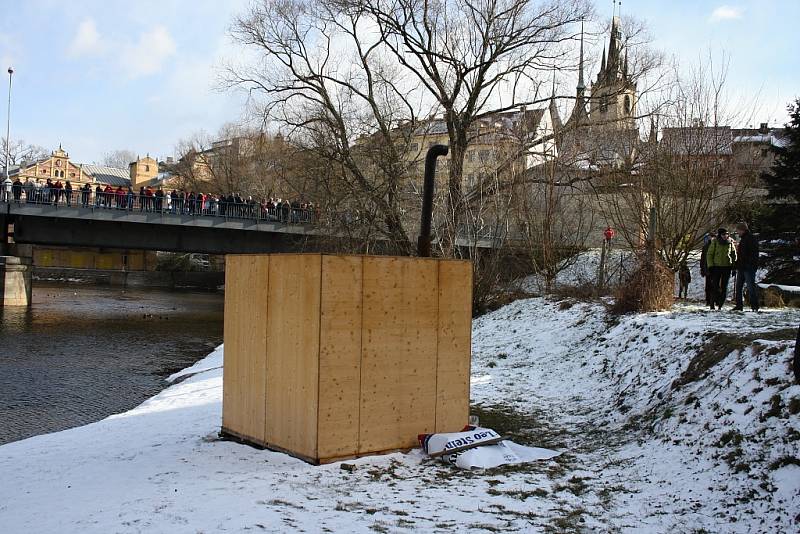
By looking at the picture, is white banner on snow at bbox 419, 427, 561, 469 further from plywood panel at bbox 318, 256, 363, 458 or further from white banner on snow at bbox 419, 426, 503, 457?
plywood panel at bbox 318, 256, 363, 458

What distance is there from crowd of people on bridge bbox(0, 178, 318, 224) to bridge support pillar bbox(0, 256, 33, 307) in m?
7.52

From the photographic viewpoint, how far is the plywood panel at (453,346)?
9.45m

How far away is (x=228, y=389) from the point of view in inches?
384

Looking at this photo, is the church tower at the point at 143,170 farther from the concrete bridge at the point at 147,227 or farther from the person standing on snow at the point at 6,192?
the person standing on snow at the point at 6,192

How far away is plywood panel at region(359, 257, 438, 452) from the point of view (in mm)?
8641

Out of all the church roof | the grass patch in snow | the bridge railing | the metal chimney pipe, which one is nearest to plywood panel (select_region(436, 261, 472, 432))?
the metal chimney pipe

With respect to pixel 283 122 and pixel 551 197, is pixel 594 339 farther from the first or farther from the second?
pixel 283 122

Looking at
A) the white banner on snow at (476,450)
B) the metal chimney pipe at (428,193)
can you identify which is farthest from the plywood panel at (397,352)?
the metal chimney pipe at (428,193)

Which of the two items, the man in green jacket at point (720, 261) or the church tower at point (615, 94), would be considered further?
the church tower at point (615, 94)

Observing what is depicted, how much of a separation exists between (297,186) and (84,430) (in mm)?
21416

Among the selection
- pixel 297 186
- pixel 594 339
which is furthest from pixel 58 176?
pixel 594 339

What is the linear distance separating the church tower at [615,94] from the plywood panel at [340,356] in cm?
2253

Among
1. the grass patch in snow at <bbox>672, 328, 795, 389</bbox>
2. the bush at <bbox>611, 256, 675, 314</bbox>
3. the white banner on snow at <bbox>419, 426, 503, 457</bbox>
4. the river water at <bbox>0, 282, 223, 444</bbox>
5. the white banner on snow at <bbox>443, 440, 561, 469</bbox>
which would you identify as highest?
the bush at <bbox>611, 256, 675, 314</bbox>

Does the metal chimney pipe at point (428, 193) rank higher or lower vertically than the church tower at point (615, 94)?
lower
